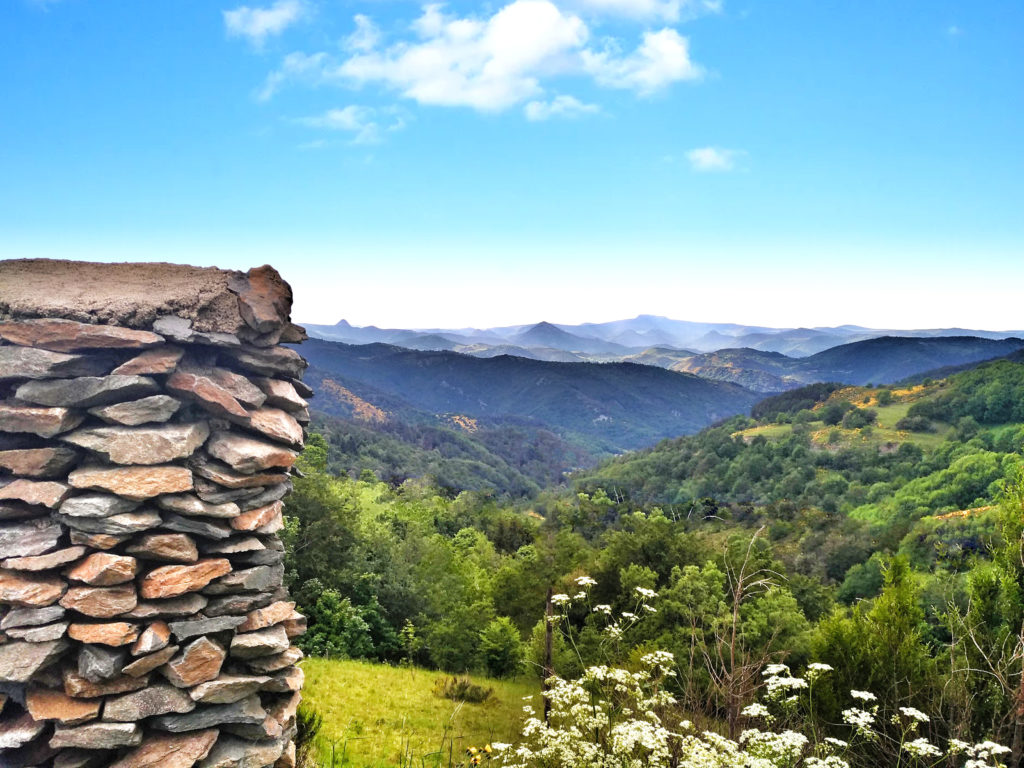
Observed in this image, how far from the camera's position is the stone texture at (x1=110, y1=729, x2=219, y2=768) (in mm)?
5516

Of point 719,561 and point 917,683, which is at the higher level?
point 917,683

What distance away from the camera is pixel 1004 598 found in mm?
11203

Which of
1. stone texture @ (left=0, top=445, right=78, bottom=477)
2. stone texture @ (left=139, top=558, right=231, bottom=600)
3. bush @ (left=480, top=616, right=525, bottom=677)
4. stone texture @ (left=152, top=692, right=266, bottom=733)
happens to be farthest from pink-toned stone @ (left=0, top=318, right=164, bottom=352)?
bush @ (left=480, top=616, right=525, bottom=677)

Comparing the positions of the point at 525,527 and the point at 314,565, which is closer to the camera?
the point at 314,565

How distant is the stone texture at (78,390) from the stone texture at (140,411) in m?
0.11

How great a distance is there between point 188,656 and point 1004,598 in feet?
44.2

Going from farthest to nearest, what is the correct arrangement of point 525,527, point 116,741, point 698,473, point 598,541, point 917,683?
1. point 698,473
2. point 525,527
3. point 598,541
4. point 917,683
5. point 116,741

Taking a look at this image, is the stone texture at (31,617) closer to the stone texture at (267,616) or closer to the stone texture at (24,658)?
the stone texture at (24,658)

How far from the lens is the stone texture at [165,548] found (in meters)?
5.68

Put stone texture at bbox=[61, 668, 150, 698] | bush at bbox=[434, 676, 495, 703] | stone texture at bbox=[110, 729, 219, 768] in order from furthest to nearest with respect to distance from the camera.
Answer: bush at bbox=[434, 676, 495, 703] < stone texture at bbox=[110, 729, 219, 768] < stone texture at bbox=[61, 668, 150, 698]

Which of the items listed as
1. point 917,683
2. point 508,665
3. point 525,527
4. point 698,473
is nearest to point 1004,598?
point 917,683

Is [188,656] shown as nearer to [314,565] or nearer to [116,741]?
[116,741]

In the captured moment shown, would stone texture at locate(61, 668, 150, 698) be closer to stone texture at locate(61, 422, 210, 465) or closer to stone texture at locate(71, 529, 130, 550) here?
stone texture at locate(71, 529, 130, 550)

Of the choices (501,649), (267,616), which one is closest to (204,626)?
(267,616)
